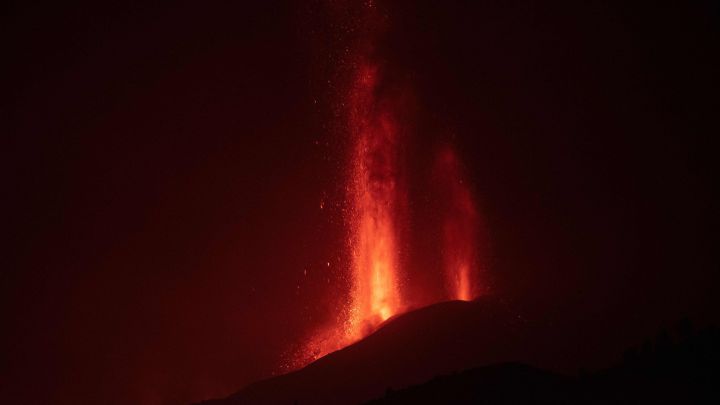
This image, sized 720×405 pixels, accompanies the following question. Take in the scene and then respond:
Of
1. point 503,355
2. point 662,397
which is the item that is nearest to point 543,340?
point 503,355

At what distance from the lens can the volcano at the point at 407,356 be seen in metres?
32.0

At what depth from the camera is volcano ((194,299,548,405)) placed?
32031 millimetres

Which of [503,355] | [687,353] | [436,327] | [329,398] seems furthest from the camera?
[436,327]

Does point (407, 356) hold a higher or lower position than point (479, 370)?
higher

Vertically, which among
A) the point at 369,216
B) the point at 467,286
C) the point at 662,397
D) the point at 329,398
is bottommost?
the point at 662,397

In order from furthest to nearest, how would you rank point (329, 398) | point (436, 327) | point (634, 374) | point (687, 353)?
1. point (436, 327)
2. point (329, 398)
3. point (687, 353)
4. point (634, 374)

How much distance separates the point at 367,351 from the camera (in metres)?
35.5

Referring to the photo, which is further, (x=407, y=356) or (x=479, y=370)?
(x=407, y=356)

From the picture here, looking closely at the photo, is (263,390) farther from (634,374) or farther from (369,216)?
(634,374)

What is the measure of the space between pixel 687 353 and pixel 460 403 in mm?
7814

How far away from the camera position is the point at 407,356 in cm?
3362

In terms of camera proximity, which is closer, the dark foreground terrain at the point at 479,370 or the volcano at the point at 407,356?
the dark foreground terrain at the point at 479,370

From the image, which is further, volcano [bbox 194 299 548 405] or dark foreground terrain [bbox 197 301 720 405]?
volcano [bbox 194 299 548 405]

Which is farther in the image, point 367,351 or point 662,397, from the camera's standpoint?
point 367,351
